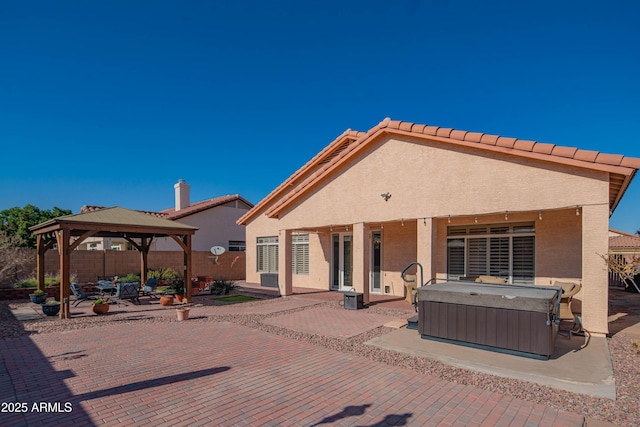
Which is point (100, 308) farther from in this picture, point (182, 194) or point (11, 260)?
point (182, 194)

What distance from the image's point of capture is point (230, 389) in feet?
17.0

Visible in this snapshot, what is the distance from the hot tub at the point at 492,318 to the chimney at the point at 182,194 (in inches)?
918

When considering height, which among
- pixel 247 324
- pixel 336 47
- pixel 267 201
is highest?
pixel 336 47

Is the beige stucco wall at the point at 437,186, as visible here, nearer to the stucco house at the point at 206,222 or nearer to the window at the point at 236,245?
the stucco house at the point at 206,222

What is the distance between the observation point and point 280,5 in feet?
42.4

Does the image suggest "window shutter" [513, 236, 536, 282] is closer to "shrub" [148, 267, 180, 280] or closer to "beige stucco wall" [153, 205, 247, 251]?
"shrub" [148, 267, 180, 280]

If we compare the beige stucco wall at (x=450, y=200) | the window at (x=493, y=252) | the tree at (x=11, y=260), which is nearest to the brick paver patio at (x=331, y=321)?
the beige stucco wall at (x=450, y=200)

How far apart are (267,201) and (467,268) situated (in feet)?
39.9

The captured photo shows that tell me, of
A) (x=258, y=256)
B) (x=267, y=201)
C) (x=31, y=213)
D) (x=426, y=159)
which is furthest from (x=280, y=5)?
(x=31, y=213)

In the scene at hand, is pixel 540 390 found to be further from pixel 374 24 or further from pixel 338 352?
pixel 374 24

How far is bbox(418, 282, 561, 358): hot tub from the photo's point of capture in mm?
6262

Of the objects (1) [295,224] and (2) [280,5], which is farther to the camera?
(1) [295,224]

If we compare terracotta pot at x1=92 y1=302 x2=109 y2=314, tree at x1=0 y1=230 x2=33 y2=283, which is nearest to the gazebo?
terracotta pot at x1=92 y1=302 x2=109 y2=314

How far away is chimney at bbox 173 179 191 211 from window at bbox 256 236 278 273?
9.52 metres
